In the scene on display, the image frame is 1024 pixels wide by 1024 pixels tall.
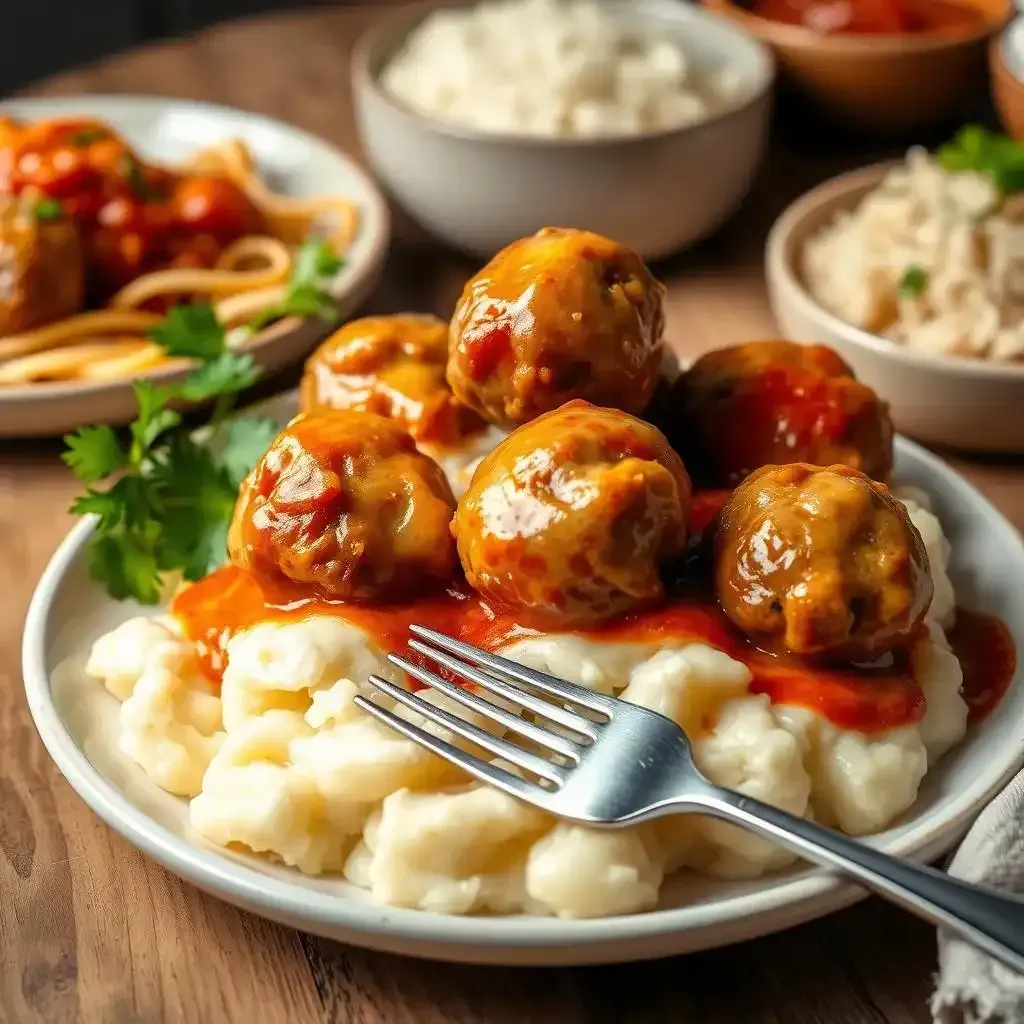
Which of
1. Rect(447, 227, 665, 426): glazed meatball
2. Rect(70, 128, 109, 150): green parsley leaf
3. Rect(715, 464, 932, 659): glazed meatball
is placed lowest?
Rect(70, 128, 109, 150): green parsley leaf

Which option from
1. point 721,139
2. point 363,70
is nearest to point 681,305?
point 721,139

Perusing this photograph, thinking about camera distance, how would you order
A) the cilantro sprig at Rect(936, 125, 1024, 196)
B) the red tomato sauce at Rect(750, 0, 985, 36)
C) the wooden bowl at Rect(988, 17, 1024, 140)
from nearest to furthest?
the cilantro sprig at Rect(936, 125, 1024, 196), the wooden bowl at Rect(988, 17, 1024, 140), the red tomato sauce at Rect(750, 0, 985, 36)

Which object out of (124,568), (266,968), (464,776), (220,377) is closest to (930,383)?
(220,377)

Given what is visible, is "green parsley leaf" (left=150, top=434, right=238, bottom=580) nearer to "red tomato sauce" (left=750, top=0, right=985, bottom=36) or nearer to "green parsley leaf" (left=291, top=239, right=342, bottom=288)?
"green parsley leaf" (left=291, top=239, right=342, bottom=288)

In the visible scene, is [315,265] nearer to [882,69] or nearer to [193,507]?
[193,507]

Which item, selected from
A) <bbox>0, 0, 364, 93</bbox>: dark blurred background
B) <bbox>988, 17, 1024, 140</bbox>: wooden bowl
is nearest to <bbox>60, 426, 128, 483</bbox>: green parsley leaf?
<bbox>988, 17, 1024, 140</bbox>: wooden bowl

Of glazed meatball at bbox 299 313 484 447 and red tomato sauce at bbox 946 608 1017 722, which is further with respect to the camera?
glazed meatball at bbox 299 313 484 447
